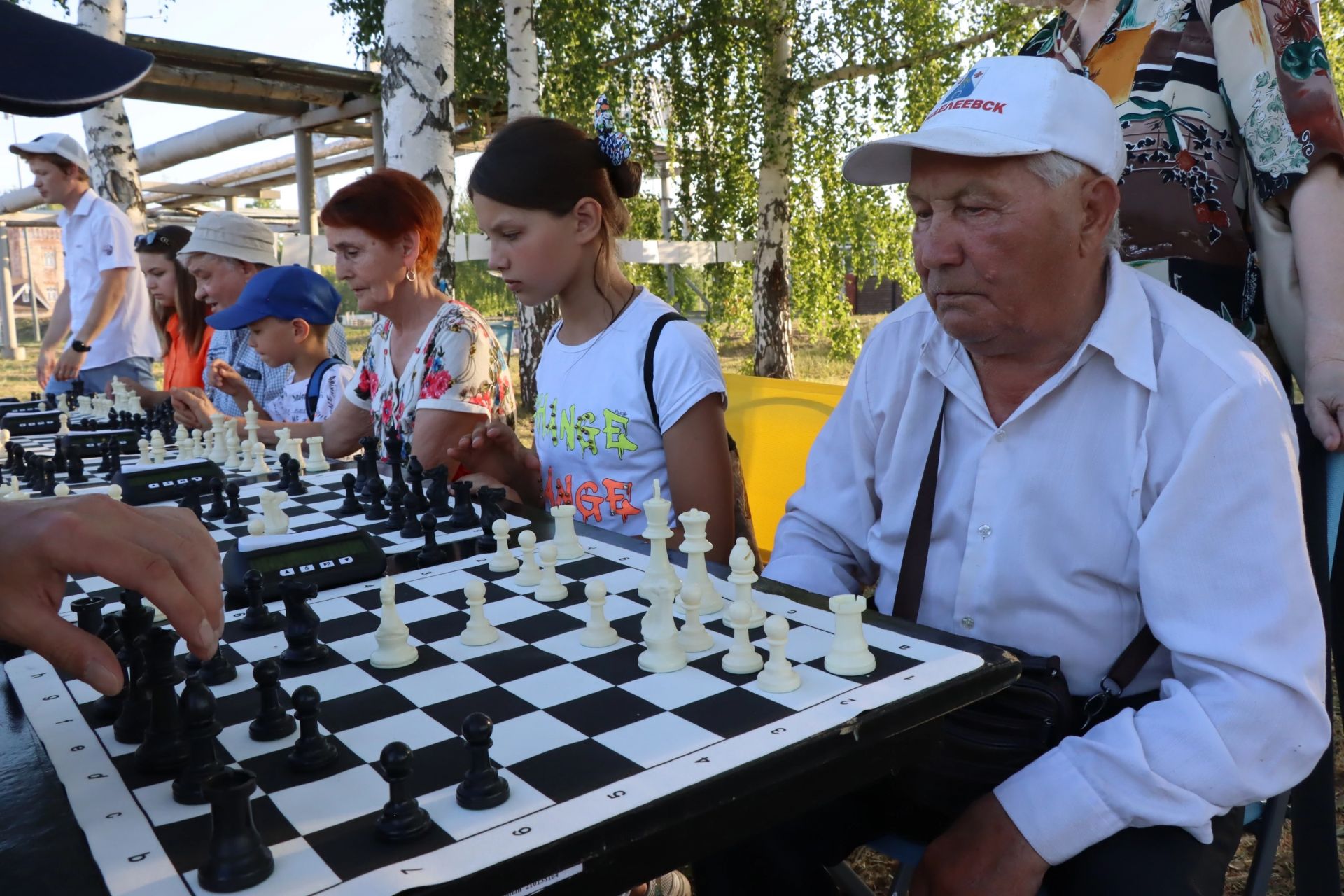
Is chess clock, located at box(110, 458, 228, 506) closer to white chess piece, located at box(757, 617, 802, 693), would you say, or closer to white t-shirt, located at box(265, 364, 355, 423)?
white t-shirt, located at box(265, 364, 355, 423)

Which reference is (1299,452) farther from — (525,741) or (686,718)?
(525,741)

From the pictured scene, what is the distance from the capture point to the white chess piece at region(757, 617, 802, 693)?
4.12 ft

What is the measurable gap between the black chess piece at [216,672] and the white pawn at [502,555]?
552 mm

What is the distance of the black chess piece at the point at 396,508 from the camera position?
2.15m

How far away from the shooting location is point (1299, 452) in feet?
5.85

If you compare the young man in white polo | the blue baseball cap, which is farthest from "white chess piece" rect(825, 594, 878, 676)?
the young man in white polo

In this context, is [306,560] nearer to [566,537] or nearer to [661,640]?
[566,537]

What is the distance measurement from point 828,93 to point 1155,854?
8.65 meters

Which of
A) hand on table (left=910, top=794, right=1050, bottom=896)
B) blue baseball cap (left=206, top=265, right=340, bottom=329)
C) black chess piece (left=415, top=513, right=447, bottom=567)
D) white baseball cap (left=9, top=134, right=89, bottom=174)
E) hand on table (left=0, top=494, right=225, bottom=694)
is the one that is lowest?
hand on table (left=910, top=794, right=1050, bottom=896)

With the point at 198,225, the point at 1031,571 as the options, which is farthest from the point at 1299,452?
the point at 198,225

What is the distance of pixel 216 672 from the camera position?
134 centimetres

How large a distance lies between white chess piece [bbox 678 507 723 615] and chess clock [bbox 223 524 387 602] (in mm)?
585

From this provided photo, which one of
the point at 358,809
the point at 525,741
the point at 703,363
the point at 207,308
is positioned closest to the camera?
the point at 358,809

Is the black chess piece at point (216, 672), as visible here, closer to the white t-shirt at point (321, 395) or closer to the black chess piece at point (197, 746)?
the black chess piece at point (197, 746)
